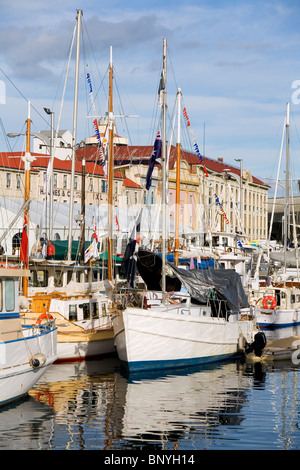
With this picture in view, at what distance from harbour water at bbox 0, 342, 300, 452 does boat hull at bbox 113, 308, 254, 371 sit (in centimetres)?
76

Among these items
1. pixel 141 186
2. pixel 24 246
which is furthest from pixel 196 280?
pixel 141 186

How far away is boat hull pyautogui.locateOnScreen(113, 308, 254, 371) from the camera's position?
2941cm

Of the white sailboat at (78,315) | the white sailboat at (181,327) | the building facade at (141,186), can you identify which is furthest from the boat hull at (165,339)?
the building facade at (141,186)

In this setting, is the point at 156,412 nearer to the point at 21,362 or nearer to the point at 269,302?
the point at 21,362

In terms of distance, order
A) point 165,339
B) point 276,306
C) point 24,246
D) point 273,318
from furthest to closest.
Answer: point 276,306 → point 273,318 → point 24,246 → point 165,339

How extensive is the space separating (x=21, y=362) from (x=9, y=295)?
222cm

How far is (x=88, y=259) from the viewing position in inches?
1681

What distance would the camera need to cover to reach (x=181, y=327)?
1212 inches

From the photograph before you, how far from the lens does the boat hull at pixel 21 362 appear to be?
21328 mm

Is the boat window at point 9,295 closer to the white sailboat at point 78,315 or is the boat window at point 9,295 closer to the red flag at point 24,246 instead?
the red flag at point 24,246
